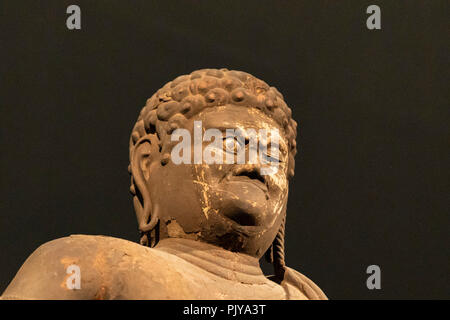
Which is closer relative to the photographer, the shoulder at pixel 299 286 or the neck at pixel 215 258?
the neck at pixel 215 258

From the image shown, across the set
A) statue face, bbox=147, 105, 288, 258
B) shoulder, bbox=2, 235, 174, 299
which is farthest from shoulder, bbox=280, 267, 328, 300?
shoulder, bbox=2, 235, 174, 299

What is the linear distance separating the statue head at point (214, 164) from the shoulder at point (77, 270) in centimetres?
64

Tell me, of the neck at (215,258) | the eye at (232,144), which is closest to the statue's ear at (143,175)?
the neck at (215,258)

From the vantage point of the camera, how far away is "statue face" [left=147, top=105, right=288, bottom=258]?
5.21 meters

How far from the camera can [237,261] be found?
5293mm

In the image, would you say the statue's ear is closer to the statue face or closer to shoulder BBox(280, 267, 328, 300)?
the statue face

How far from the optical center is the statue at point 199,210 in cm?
463

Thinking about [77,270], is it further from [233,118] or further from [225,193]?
[233,118]

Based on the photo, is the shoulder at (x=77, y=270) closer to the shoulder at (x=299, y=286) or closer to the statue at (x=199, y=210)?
the statue at (x=199, y=210)

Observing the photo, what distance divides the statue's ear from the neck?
0.77 ft

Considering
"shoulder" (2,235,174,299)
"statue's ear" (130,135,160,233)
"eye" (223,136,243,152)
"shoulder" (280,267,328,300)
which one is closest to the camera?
"shoulder" (2,235,174,299)
